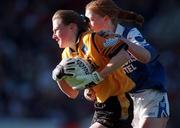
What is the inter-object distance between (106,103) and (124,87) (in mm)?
165

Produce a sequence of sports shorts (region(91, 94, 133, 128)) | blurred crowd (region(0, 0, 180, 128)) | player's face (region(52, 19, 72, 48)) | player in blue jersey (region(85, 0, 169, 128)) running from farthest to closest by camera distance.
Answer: blurred crowd (region(0, 0, 180, 128)) < player in blue jersey (region(85, 0, 169, 128)) < sports shorts (region(91, 94, 133, 128)) < player's face (region(52, 19, 72, 48))

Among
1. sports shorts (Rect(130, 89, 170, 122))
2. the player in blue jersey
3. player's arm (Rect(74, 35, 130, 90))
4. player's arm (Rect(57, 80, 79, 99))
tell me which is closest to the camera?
player's arm (Rect(74, 35, 130, 90))

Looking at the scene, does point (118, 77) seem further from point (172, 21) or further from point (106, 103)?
point (172, 21)

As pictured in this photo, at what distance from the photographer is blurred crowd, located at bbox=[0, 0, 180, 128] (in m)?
10.2

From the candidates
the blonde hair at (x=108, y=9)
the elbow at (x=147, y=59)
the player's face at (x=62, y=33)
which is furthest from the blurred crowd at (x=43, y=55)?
the player's face at (x=62, y=33)

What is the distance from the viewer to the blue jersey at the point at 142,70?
5.37 metres

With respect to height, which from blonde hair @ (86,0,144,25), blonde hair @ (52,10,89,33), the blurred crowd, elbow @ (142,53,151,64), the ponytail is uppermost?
blonde hair @ (52,10,89,33)

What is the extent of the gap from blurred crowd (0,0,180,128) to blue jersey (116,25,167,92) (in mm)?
3863

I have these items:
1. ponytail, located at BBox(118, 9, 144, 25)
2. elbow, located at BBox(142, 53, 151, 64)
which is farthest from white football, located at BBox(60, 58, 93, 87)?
ponytail, located at BBox(118, 9, 144, 25)

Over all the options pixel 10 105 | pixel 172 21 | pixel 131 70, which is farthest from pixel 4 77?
pixel 131 70

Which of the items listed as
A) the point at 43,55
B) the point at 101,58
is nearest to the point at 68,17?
the point at 101,58

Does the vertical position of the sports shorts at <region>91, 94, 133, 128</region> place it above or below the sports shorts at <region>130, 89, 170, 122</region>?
above

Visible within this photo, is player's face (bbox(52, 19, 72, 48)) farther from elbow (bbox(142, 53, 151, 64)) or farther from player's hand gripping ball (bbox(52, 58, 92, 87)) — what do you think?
elbow (bbox(142, 53, 151, 64))

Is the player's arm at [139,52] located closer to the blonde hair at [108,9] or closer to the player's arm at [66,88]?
the blonde hair at [108,9]
